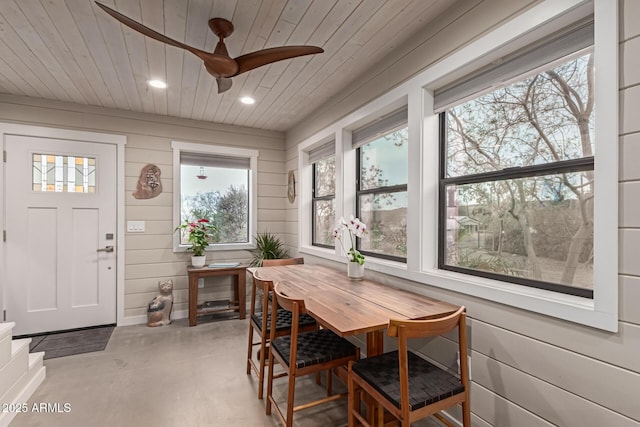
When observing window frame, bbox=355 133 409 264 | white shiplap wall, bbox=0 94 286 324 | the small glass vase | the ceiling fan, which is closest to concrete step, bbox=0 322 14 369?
white shiplap wall, bbox=0 94 286 324

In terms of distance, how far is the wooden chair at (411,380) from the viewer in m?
1.28

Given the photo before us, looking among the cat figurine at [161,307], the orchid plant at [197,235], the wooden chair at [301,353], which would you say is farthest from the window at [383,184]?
the cat figurine at [161,307]

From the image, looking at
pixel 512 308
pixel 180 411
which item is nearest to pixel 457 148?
pixel 512 308

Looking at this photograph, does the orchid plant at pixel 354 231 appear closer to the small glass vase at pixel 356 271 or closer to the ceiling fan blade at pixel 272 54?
the small glass vase at pixel 356 271

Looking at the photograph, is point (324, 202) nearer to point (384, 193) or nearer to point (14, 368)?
point (384, 193)

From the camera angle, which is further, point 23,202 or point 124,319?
point 124,319

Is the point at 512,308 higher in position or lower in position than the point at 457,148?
lower

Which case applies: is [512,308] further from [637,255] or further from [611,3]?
[611,3]

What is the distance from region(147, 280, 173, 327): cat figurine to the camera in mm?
3598

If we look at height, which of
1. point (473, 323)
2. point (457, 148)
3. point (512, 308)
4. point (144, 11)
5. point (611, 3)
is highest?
point (144, 11)

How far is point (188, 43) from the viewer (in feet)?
7.18

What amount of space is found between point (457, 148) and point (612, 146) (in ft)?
2.89

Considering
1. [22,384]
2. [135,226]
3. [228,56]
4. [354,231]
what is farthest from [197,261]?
[228,56]

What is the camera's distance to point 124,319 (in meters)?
3.62
